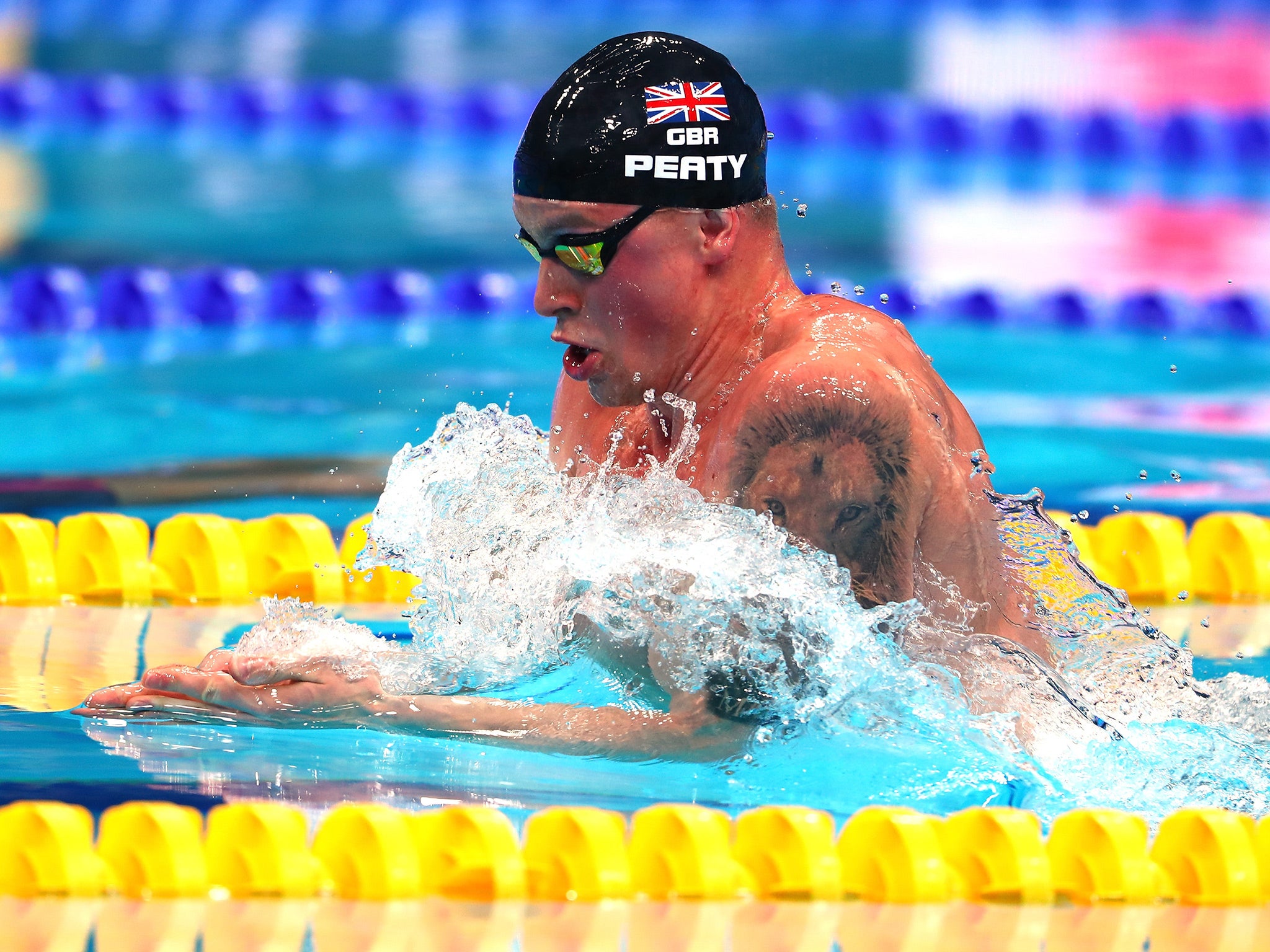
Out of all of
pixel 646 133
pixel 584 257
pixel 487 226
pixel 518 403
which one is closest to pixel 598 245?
pixel 584 257

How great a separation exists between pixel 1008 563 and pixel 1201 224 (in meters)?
6.33

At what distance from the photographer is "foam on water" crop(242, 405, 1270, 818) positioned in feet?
7.78

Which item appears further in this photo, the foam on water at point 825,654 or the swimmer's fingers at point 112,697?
the swimmer's fingers at point 112,697

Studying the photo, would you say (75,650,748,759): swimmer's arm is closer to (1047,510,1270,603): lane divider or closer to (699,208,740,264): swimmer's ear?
(699,208,740,264): swimmer's ear

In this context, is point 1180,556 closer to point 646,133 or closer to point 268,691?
point 646,133

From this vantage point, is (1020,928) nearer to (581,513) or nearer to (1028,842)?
(1028,842)

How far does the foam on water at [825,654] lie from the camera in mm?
2371

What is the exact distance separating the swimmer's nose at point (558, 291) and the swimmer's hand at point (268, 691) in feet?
1.93

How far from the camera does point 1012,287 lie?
23.1 feet

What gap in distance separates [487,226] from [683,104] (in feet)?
19.0

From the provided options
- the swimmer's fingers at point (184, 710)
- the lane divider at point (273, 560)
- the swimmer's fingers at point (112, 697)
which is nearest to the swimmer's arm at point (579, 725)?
the swimmer's fingers at point (184, 710)

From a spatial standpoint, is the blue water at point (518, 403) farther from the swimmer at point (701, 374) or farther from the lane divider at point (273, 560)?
the swimmer at point (701, 374)

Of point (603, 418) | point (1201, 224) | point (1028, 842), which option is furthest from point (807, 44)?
point (1028, 842)

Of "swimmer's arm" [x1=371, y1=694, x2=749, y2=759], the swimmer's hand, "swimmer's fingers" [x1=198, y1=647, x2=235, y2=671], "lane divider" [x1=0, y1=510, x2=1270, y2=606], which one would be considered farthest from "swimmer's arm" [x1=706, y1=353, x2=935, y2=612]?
"lane divider" [x1=0, y1=510, x2=1270, y2=606]
